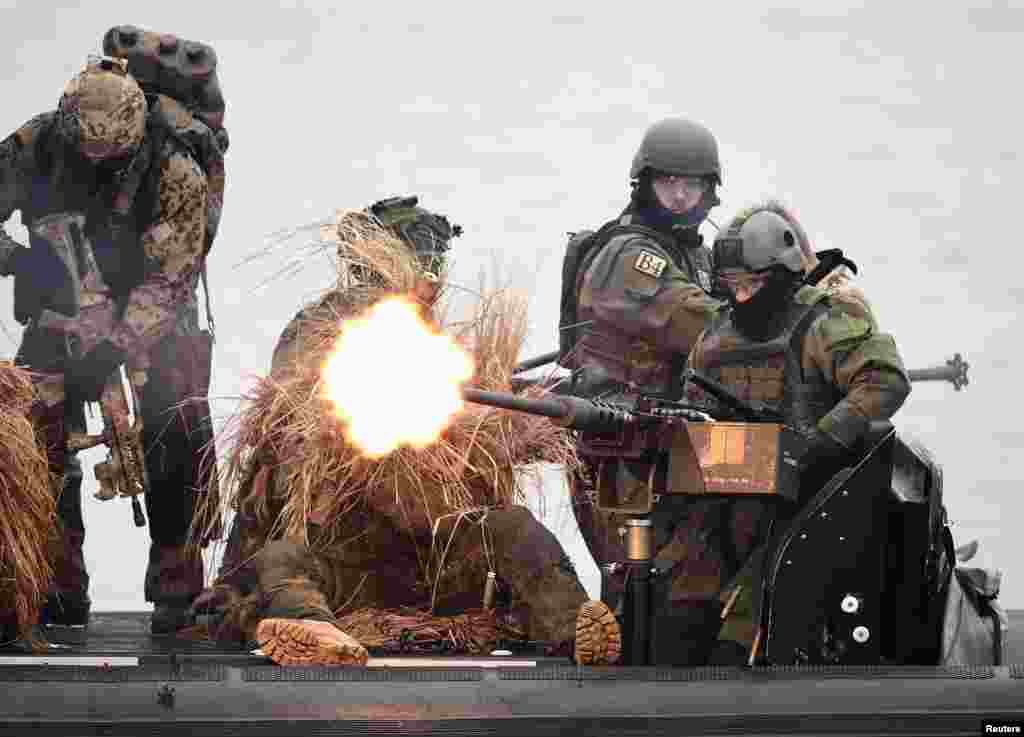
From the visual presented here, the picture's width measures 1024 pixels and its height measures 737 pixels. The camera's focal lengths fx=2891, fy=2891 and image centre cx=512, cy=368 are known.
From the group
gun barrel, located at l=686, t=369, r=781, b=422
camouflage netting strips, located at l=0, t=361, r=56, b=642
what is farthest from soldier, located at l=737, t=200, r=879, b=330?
camouflage netting strips, located at l=0, t=361, r=56, b=642

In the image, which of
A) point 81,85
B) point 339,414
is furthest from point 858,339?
point 81,85

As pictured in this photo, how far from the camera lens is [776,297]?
838 cm

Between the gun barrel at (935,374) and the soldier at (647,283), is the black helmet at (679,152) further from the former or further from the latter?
the gun barrel at (935,374)

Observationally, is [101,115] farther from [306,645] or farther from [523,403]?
[306,645]

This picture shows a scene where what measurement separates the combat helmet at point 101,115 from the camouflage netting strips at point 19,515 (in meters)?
1.18

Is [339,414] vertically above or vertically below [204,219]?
below

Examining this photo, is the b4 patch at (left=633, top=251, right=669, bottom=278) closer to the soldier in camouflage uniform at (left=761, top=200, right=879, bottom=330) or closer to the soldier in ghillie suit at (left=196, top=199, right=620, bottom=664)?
the soldier in ghillie suit at (left=196, top=199, right=620, bottom=664)

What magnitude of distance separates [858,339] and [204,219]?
8.51 feet

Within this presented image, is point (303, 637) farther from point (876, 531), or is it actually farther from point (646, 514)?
point (876, 531)

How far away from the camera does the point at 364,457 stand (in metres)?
8.65

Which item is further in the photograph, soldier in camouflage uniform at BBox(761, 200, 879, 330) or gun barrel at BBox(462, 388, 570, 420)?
soldier in camouflage uniform at BBox(761, 200, 879, 330)

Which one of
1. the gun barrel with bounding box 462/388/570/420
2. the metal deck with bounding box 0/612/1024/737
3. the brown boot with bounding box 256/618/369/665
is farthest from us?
the gun barrel with bounding box 462/388/570/420

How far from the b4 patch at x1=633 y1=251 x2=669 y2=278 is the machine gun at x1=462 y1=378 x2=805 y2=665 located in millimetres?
2294

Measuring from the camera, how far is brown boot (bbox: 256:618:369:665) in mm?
7297
